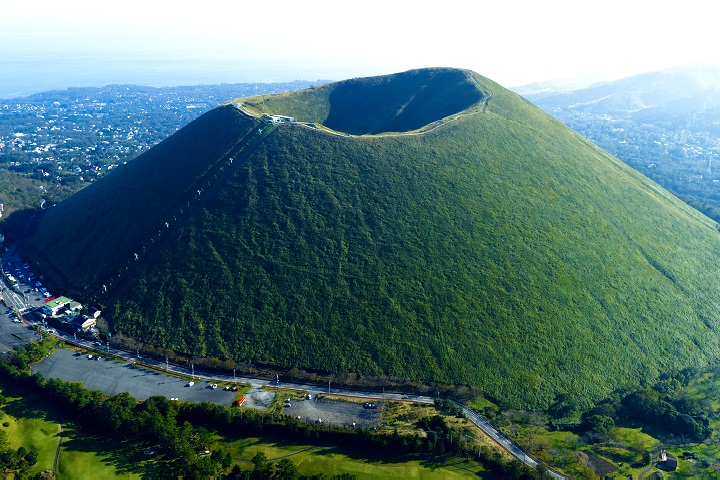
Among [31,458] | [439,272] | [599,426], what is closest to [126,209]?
[31,458]

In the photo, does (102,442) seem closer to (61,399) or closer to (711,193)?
(61,399)

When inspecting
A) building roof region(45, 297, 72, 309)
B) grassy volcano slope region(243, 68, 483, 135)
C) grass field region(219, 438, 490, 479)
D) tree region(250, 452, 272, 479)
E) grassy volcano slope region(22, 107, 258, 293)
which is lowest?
grass field region(219, 438, 490, 479)

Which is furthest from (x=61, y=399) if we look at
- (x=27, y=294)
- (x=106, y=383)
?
(x=27, y=294)

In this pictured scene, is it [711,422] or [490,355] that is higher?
[490,355]

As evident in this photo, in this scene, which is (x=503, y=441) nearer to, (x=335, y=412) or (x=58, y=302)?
(x=335, y=412)

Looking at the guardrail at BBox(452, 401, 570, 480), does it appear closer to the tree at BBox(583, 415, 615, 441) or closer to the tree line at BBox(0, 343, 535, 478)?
the tree line at BBox(0, 343, 535, 478)

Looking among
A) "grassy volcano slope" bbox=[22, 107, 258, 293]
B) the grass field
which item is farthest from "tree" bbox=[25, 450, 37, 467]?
"grassy volcano slope" bbox=[22, 107, 258, 293]
